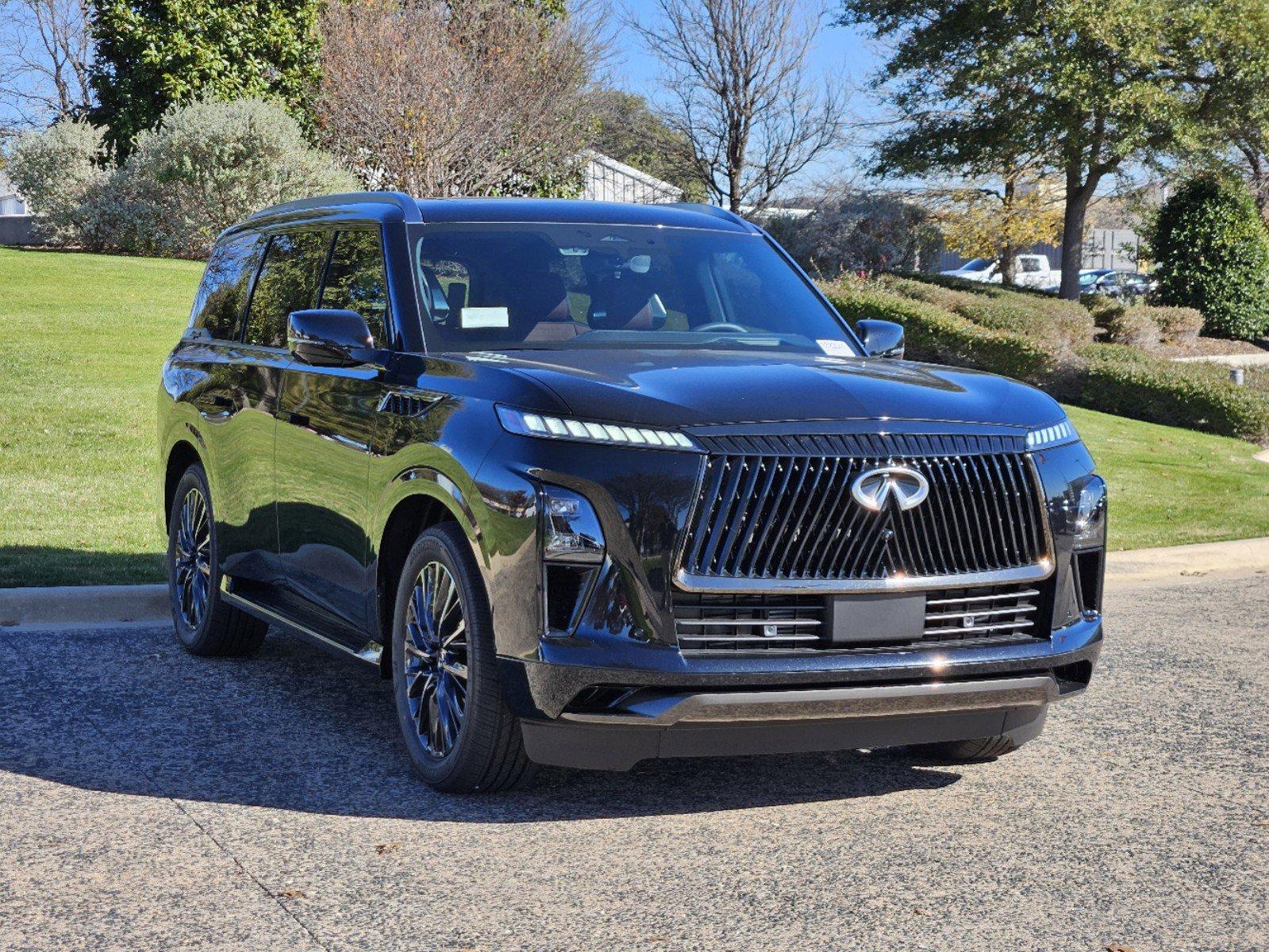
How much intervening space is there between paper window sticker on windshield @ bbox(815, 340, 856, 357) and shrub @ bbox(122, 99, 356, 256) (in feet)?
74.7

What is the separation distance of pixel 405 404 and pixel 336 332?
1.54 ft

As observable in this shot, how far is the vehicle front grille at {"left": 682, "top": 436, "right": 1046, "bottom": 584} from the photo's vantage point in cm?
448

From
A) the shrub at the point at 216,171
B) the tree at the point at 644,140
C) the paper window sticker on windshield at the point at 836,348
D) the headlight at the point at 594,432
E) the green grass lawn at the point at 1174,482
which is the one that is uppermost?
the tree at the point at 644,140

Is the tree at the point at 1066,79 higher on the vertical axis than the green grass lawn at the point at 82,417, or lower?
higher

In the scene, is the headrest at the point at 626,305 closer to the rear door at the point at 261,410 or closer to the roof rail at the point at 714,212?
the roof rail at the point at 714,212

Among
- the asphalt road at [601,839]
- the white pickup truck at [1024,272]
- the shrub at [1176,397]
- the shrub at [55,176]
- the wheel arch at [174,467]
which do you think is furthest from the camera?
the white pickup truck at [1024,272]

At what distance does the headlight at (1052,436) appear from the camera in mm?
4961

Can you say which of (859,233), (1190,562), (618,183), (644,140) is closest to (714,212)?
(1190,562)

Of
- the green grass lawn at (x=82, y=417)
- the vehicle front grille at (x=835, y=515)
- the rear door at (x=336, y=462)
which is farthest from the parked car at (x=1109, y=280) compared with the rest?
the vehicle front grille at (x=835, y=515)

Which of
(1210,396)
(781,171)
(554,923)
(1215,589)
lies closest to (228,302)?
(554,923)

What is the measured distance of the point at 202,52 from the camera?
3406 cm

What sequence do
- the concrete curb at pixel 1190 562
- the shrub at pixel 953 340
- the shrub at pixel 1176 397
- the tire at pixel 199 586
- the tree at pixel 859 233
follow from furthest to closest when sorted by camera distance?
the tree at pixel 859 233 < the shrub at pixel 953 340 < the shrub at pixel 1176 397 < the concrete curb at pixel 1190 562 < the tire at pixel 199 586

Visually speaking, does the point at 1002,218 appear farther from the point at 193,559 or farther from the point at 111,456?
the point at 193,559

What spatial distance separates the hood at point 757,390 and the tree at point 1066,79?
25604mm
